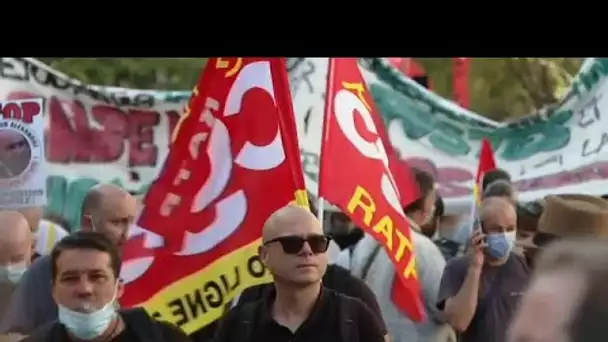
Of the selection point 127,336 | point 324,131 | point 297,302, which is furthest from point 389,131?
point 127,336

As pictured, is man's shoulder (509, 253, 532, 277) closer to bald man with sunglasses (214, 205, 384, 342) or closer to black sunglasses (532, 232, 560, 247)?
black sunglasses (532, 232, 560, 247)

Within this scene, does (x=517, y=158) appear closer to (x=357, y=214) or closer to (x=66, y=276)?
(x=357, y=214)

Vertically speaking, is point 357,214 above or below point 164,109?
below

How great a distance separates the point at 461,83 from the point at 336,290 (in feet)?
2.15

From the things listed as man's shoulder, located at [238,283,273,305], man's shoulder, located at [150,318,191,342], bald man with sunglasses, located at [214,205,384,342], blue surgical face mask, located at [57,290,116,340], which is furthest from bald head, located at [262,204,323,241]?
blue surgical face mask, located at [57,290,116,340]

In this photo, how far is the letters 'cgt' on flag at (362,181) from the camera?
3.07 m

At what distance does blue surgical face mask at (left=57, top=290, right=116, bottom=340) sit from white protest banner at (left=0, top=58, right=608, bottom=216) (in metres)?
0.35

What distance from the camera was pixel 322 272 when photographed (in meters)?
3.02

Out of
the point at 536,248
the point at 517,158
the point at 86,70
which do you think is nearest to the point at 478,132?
the point at 517,158
